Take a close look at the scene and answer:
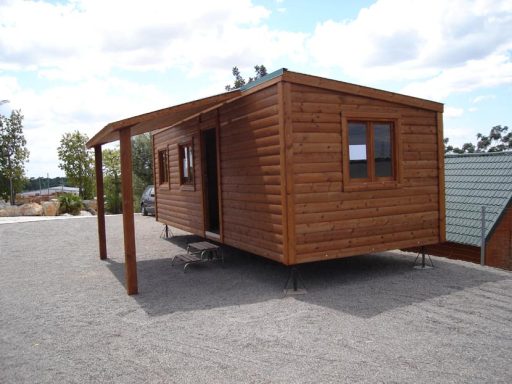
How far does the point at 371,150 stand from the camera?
707 cm

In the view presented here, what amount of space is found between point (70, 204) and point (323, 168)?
2029 centimetres

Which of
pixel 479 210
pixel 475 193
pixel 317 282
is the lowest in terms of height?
pixel 317 282

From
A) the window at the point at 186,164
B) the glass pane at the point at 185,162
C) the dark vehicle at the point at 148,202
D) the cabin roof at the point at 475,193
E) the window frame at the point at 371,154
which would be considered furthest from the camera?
the dark vehicle at the point at 148,202

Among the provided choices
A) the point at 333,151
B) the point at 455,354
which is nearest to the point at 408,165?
the point at 333,151

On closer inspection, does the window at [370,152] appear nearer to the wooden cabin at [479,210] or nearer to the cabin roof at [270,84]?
the cabin roof at [270,84]

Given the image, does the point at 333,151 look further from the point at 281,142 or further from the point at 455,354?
the point at 455,354

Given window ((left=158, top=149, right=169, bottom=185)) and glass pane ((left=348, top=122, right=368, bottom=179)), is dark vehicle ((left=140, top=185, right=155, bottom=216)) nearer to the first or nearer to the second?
window ((left=158, top=149, right=169, bottom=185))

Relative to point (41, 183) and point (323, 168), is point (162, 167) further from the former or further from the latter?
point (41, 183)

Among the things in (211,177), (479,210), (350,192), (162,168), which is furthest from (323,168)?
(162,168)

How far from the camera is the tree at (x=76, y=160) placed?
29312 mm

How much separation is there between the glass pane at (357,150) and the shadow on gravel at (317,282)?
169 centimetres

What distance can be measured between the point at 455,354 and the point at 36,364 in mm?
3896

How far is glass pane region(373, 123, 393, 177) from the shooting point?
7.18 meters

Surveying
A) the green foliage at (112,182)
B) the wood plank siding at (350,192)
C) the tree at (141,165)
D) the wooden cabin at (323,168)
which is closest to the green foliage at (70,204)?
the green foliage at (112,182)
